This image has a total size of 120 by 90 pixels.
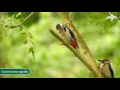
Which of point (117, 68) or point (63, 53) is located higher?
point (63, 53)

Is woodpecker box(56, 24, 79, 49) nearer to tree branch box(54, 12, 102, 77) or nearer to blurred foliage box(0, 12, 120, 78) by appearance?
tree branch box(54, 12, 102, 77)

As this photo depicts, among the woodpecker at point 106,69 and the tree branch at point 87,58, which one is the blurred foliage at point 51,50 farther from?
the tree branch at point 87,58

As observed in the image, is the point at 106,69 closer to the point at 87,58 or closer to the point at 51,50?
the point at 87,58

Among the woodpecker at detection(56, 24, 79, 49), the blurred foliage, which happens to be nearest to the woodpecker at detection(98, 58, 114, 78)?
the woodpecker at detection(56, 24, 79, 49)

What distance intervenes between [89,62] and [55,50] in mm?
1502

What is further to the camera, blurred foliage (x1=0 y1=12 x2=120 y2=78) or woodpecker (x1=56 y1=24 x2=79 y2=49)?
blurred foliage (x1=0 y1=12 x2=120 y2=78)

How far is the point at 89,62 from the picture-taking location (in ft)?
6.77

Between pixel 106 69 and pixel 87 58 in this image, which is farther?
pixel 106 69

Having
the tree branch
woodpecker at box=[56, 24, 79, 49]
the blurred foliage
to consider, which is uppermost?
the blurred foliage

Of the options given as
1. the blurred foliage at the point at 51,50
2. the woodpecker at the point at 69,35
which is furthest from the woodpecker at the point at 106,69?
the blurred foliage at the point at 51,50

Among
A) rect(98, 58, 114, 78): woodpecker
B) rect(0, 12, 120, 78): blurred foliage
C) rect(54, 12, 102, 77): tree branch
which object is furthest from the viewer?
rect(0, 12, 120, 78): blurred foliage

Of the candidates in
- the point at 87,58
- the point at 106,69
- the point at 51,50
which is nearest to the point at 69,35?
the point at 106,69
